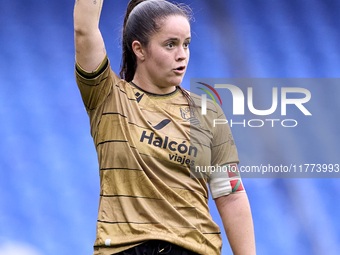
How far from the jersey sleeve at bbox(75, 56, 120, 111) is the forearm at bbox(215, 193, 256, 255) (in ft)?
1.51

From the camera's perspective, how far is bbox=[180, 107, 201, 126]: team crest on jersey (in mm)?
1443

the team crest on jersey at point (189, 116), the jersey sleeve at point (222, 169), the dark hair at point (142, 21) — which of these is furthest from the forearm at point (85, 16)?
the jersey sleeve at point (222, 169)

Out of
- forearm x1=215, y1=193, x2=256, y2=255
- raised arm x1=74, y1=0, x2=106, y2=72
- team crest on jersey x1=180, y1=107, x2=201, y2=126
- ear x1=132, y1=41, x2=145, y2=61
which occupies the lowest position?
forearm x1=215, y1=193, x2=256, y2=255

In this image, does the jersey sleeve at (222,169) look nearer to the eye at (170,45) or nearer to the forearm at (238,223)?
the forearm at (238,223)

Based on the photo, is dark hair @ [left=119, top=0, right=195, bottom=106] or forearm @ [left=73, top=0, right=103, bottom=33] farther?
dark hair @ [left=119, top=0, right=195, bottom=106]

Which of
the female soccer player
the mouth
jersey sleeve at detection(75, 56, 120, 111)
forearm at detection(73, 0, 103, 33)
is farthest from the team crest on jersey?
forearm at detection(73, 0, 103, 33)

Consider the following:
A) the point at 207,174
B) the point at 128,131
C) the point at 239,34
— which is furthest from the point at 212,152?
the point at 239,34

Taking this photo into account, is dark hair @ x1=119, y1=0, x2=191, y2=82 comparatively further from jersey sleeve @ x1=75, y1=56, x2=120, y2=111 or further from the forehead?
jersey sleeve @ x1=75, y1=56, x2=120, y2=111

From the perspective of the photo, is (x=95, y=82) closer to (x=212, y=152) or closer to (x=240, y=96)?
(x=212, y=152)

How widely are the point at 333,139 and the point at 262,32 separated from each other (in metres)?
0.70

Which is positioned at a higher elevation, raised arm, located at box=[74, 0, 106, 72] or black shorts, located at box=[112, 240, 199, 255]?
raised arm, located at box=[74, 0, 106, 72]

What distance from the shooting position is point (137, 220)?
4.22ft

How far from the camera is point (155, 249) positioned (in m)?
1.28

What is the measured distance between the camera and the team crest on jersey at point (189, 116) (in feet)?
4.74
